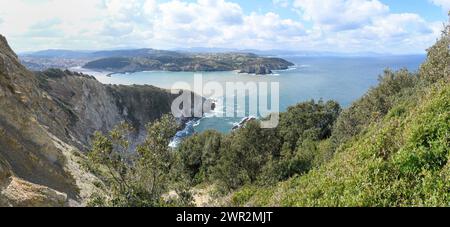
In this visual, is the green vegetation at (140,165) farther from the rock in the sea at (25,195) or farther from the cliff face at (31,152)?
the cliff face at (31,152)

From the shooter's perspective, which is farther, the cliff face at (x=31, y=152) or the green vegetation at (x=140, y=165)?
the green vegetation at (x=140, y=165)

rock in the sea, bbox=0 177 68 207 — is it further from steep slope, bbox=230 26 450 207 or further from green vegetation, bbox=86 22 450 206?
steep slope, bbox=230 26 450 207

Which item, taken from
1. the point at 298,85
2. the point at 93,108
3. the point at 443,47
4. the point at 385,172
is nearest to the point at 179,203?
the point at 385,172

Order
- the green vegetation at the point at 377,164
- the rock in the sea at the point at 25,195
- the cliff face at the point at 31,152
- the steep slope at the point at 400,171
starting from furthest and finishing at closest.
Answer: the cliff face at the point at 31,152 < the rock in the sea at the point at 25,195 < the green vegetation at the point at 377,164 < the steep slope at the point at 400,171

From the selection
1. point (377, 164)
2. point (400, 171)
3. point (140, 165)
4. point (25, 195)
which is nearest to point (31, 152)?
point (25, 195)

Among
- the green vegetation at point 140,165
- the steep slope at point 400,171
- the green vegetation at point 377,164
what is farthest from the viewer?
the green vegetation at point 140,165

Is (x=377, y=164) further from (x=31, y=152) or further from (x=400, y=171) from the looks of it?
(x=31, y=152)

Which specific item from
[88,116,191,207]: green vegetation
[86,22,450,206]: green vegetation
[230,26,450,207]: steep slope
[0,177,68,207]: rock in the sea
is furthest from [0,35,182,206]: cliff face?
[230,26,450,207]: steep slope

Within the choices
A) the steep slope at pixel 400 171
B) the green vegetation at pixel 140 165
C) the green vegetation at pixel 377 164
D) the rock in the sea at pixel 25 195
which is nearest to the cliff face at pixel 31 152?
the rock in the sea at pixel 25 195

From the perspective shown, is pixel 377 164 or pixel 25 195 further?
pixel 25 195

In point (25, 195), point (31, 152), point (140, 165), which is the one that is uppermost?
point (140, 165)

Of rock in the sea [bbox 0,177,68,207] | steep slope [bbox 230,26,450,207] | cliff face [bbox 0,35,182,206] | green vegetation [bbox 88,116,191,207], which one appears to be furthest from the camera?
green vegetation [bbox 88,116,191,207]
